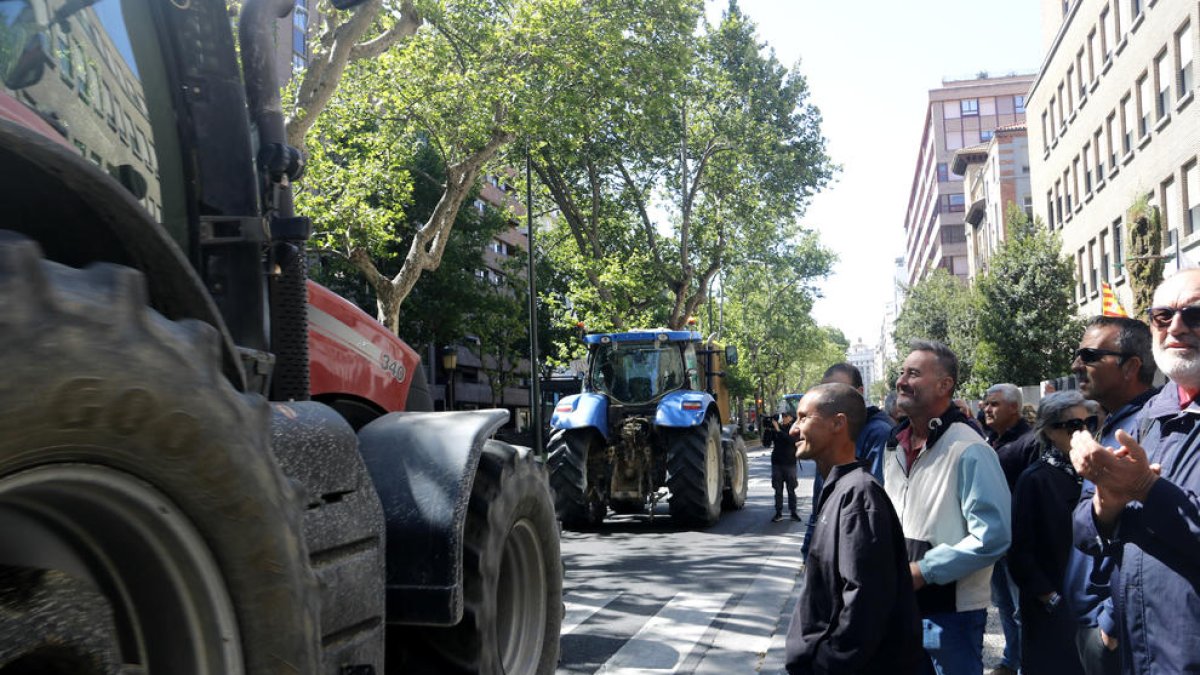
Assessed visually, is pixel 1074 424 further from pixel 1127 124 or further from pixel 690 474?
pixel 1127 124

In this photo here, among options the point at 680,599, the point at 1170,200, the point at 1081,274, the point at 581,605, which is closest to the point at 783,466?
the point at 680,599

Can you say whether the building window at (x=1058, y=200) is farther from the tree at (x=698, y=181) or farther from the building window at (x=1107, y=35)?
the tree at (x=698, y=181)

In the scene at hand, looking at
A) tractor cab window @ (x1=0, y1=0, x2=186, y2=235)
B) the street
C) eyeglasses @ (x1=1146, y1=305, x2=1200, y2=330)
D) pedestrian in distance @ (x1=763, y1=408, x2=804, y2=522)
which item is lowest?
the street

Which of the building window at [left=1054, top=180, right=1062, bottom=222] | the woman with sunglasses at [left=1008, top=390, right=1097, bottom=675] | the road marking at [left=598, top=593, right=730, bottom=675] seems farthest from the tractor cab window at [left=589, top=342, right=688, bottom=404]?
the building window at [left=1054, top=180, right=1062, bottom=222]

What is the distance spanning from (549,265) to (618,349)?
3056 centimetres

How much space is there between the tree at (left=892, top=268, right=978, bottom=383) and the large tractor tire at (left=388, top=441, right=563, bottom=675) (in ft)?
146

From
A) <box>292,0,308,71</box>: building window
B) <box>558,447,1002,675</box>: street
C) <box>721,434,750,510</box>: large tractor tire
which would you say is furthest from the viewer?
<box>721,434,750,510</box>: large tractor tire

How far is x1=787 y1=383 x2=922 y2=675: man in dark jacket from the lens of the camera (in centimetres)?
281

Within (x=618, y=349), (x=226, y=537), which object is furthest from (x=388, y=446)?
(x=618, y=349)

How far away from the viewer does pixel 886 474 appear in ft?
13.3

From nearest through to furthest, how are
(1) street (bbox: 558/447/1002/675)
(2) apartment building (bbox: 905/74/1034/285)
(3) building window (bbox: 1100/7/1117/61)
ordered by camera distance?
(1) street (bbox: 558/447/1002/675) < (3) building window (bbox: 1100/7/1117/61) < (2) apartment building (bbox: 905/74/1034/285)

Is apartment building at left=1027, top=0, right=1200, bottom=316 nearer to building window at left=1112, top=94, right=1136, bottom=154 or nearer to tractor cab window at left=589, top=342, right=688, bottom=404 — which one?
building window at left=1112, top=94, right=1136, bottom=154

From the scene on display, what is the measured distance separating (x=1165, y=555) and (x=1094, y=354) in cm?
139

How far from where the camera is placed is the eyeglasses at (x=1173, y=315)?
8.84 feet
